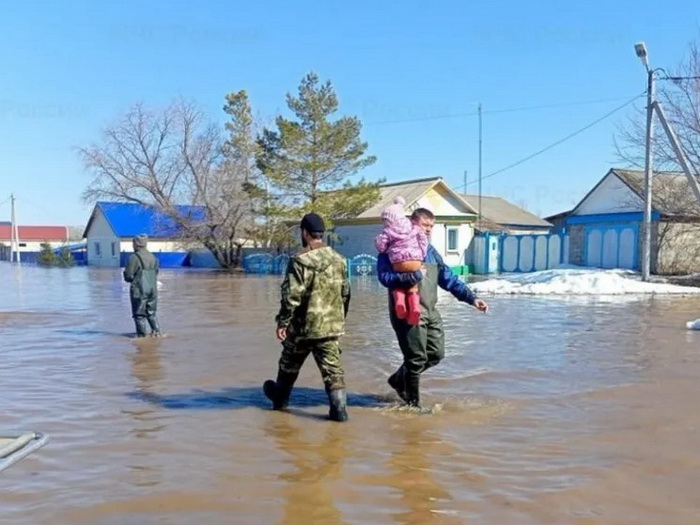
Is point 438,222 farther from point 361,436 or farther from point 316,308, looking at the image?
point 361,436

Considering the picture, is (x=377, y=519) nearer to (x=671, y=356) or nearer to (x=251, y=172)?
(x=671, y=356)

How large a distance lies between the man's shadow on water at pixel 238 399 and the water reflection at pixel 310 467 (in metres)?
0.54

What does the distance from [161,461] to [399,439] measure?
5.63 feet

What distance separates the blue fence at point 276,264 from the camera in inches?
1218

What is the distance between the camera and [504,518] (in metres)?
3.55

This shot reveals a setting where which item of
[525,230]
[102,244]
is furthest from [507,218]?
[102,244]

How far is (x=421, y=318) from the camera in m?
→ 5.62

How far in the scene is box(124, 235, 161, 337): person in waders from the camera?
1054cm

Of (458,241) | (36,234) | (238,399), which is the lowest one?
(238,399)

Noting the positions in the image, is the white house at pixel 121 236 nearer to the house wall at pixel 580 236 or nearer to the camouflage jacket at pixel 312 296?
the house wall at pixel 580 236

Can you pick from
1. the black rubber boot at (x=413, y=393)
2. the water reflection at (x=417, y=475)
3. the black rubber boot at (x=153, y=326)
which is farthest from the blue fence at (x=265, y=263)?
the water reflection at (x=417, y=475)

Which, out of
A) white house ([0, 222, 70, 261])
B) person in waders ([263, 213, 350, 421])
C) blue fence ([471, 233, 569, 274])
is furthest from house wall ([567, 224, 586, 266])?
white house ([0, 222, 70, 261])

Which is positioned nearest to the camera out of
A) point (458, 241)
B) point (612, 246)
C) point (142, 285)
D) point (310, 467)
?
point (310, 467)

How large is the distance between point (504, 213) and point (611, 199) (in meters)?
14.9
